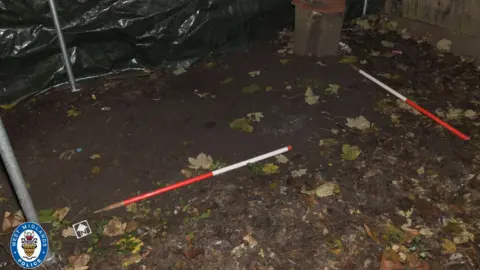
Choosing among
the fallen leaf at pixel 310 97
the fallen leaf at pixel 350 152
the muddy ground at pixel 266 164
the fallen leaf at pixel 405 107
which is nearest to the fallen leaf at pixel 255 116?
the muddy ground at pixel 266 164

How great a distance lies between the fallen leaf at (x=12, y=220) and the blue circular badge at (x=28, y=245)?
812 mm

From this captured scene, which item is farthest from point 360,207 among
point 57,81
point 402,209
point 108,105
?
point 57,81

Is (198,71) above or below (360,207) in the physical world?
above

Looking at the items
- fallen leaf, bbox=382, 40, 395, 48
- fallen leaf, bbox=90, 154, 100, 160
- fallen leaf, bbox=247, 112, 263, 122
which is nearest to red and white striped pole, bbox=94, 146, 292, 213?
fallen leaf, bbox=247, 112, 263, 122

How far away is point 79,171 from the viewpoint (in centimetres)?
346

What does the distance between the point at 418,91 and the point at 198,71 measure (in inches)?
95.7

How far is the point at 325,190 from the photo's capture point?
10.4ft

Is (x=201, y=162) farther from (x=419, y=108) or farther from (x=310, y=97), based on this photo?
(x=419, y=108)

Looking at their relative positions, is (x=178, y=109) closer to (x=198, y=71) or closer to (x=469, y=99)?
(x=198, y=71)

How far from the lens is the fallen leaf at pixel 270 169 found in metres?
3.37

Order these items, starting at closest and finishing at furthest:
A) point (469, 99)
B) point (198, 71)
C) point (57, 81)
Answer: point (469, 99) < point (57, 81) < point (198, 71)

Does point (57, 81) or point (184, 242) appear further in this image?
point (57, 81)

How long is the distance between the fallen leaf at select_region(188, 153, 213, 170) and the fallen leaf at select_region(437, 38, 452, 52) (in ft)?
10.6

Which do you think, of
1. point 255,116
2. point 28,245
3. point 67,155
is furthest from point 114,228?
point 255,116
